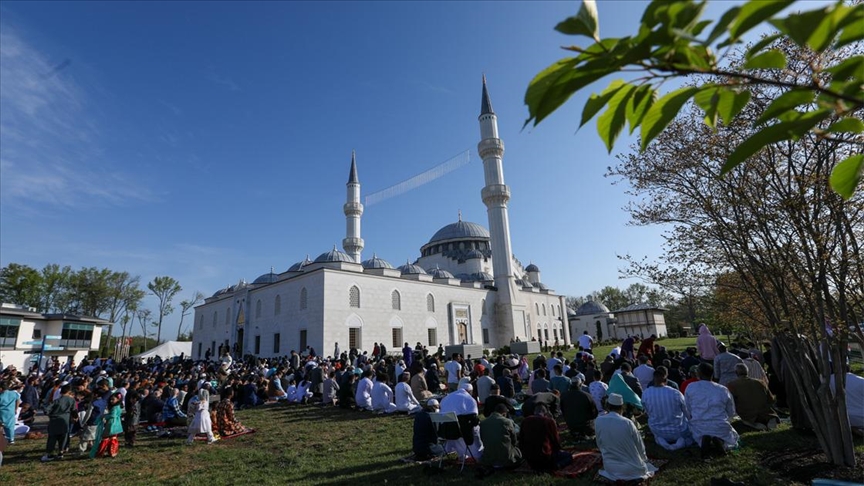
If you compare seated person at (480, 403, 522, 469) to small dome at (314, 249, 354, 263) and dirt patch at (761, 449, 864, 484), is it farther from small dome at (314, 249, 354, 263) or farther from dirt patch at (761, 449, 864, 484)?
small dome at (314, 249, 354, 263)

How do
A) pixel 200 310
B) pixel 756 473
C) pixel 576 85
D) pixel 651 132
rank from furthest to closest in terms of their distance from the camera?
pixel 200 310 → pixel 756 473 → pixel 651 132 → pixel 576 85

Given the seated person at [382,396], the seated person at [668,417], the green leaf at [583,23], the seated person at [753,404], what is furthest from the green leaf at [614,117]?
the seated person at [382,396]

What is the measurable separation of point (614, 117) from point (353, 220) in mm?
33986

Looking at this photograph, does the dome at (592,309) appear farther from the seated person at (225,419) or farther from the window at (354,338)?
the seated person at (225,419)

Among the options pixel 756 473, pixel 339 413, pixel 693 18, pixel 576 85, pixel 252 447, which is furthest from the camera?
pixel 339 413

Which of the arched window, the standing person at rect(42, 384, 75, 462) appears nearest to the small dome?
the arched window

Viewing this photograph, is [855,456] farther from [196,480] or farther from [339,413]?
[339,413]

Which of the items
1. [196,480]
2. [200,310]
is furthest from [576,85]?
[200,310]

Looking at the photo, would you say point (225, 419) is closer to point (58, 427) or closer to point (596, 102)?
point (58, 427)

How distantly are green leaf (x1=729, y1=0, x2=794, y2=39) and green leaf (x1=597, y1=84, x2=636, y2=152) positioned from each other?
328 mm

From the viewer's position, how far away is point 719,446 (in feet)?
19.2

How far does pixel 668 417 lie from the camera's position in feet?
21.2

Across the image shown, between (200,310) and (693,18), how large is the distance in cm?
4453

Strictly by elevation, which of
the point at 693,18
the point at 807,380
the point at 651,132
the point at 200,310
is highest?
the point at 200,310
